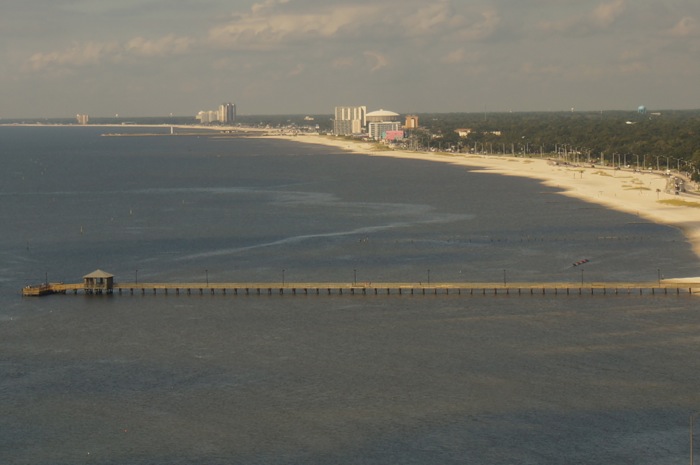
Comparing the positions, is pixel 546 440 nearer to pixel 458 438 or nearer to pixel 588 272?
pixel 458 438

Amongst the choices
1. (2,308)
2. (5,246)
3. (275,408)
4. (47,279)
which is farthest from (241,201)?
(275,408)

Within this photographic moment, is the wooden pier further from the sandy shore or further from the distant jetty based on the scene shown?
the sandy shore

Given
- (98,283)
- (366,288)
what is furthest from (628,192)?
(98,283)

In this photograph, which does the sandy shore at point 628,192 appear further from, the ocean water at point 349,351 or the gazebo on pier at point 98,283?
the gazebo on pier at point 98,283

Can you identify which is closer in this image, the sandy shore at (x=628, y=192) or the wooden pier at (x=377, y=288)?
the wooden pier at (x=377, y=288)

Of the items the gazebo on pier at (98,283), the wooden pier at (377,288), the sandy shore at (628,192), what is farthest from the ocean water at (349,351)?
the sandy shore at (628,192)

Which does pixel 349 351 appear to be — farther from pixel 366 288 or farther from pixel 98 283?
pixel 98 283

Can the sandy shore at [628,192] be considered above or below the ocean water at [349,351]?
above
